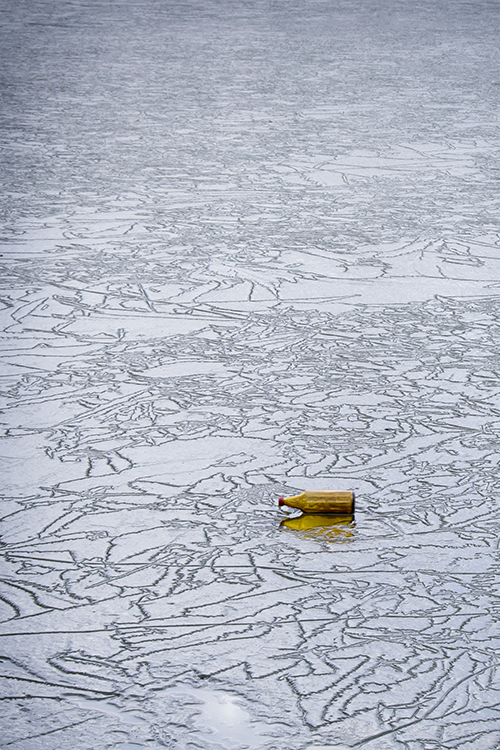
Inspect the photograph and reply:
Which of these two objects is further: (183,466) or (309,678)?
(183,466)

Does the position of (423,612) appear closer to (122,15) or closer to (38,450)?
(38,450)

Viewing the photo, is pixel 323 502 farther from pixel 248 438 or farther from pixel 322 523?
pixel 248 438

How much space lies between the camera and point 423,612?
1091 millimetres

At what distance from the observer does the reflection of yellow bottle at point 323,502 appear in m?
1.27

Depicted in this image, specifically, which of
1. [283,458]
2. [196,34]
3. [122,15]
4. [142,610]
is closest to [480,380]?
[283,458]

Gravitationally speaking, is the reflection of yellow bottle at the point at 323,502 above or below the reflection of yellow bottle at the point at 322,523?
above

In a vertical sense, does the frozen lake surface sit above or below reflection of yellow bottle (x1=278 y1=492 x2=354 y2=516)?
below

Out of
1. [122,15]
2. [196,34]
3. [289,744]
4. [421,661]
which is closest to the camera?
[289,744]

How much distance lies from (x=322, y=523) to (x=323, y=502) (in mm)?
29

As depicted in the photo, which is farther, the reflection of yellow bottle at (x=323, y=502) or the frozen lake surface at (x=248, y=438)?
the reflection of yellow bottle at (x=323, y=502)

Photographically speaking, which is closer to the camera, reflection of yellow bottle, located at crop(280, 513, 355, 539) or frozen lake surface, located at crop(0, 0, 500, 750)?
frozen lake surface, located at crop(0, 0, 500, 750)

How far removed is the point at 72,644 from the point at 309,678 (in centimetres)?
27

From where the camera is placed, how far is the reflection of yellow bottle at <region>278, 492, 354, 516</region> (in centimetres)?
127

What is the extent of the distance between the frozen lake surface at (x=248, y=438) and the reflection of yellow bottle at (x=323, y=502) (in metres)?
0.03
